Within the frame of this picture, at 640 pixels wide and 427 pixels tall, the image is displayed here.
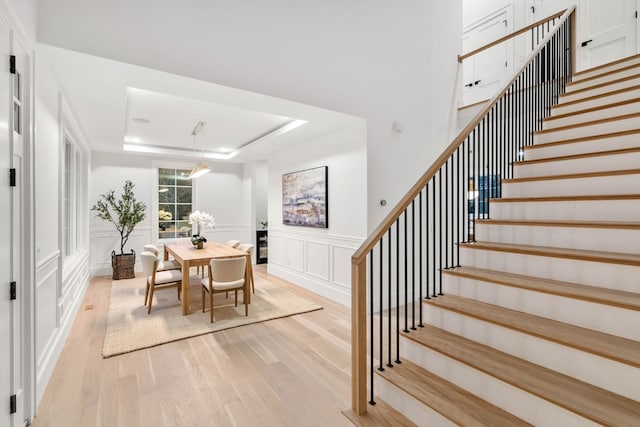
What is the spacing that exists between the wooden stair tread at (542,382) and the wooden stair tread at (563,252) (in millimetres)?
738

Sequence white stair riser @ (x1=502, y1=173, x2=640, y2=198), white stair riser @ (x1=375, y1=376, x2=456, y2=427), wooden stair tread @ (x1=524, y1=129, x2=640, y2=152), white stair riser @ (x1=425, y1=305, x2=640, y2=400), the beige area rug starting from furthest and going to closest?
the beige area rug → wooden stair tread @ (x1=524, y1=129, x2=640, y2=152) → white stair riser @ (x1=502, y1=173, x2=640, y2=198) → white stair riser @ (x1=375, y1=376, x2=456, y2=427) → white stair riser @ (x1=425, y1=305, x2=640, y2=400)

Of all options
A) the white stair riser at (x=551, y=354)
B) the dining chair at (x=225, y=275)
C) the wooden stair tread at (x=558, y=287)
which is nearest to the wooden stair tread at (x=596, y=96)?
the wooden stair tread at (x=558, y=287)

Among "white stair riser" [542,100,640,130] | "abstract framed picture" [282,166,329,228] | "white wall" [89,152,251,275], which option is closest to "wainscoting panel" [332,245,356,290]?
"abstract framed picture" [282,166,329,228]

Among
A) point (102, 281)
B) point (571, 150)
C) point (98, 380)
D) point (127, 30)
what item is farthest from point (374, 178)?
point (102, 281)

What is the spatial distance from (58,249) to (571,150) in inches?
191

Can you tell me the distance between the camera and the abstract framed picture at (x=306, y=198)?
4582mm

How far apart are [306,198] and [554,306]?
3.65 meters

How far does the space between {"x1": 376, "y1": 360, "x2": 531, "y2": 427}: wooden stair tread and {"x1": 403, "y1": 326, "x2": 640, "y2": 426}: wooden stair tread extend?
180mm

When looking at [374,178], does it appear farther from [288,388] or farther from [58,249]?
[58,249]

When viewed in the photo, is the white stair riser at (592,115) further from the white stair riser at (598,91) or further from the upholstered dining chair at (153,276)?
the upholstered dining chair at (153,276)

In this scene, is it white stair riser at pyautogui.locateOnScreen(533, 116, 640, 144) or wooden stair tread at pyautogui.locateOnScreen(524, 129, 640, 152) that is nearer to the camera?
wooden stair tread at pyautogui.locateOnScreen(524, 129, 640, 152)

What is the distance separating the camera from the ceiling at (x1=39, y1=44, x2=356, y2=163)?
8.41 ft

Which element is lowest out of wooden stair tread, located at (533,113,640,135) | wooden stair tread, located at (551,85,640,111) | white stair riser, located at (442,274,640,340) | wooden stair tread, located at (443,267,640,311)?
white stair riser, located at (442,274,640,340)

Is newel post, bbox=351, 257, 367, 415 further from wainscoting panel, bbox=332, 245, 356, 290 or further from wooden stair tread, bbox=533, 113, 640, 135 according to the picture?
wooden stair tread, bbox=533, 113, 640, 135
